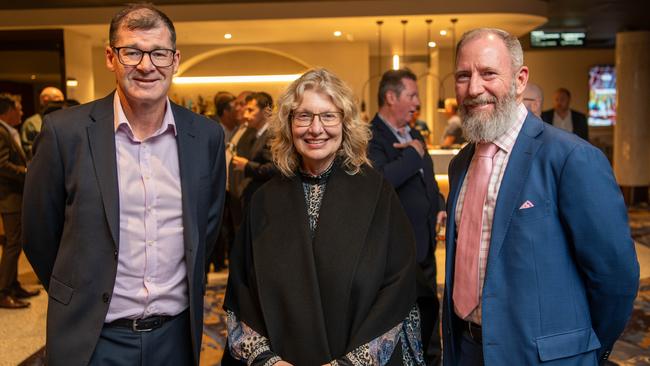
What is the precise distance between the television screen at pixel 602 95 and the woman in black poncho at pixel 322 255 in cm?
1523

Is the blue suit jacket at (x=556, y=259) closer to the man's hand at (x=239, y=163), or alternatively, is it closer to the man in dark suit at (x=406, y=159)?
the man in dark suit at (x=406, y=159)

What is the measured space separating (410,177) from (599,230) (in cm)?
206

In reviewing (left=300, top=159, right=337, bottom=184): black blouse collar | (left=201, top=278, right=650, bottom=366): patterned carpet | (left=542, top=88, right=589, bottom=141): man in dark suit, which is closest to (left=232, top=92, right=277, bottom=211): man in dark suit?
(left=201, top=278, right=650, bottom=366): patterned carpet

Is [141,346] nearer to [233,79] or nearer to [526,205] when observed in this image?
[526,205]

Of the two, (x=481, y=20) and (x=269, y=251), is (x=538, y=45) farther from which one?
(x=269, y=251)

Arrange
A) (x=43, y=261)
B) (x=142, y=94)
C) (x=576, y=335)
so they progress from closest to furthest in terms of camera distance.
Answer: (x=576, y=335) → (x=142, y=94) → (x=43, y=261)

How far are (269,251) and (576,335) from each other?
104cm

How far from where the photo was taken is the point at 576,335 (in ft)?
6.45

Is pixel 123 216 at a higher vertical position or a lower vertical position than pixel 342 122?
lower

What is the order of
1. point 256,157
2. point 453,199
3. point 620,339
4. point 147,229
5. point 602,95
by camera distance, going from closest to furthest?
point 147,229 < point 453,199 < point 620,339 < point 256,157 < point 602,95

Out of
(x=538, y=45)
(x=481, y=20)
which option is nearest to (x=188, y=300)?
(x=481, y=20)

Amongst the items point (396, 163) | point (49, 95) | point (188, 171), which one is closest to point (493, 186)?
point (188, 171)

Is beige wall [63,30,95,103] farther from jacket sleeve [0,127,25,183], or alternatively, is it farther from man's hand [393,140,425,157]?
man's hand [393,140,425,157]

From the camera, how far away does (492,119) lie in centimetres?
207
